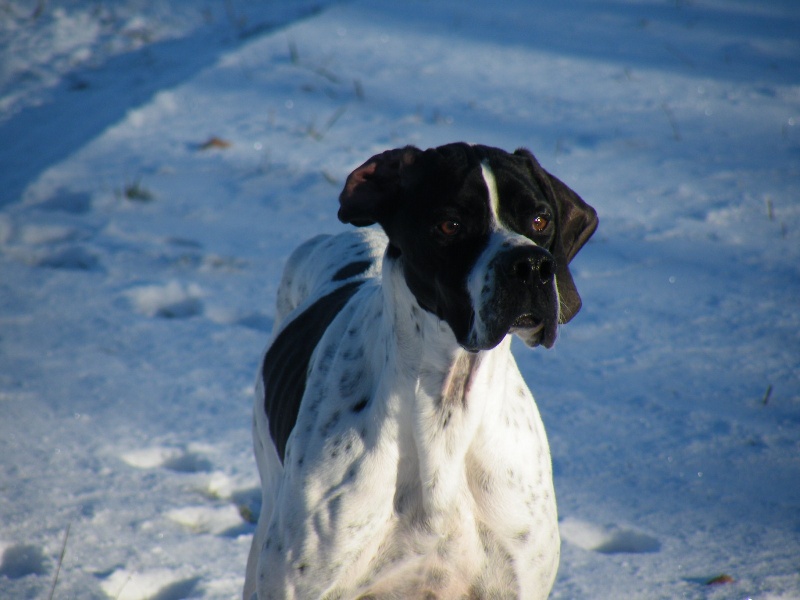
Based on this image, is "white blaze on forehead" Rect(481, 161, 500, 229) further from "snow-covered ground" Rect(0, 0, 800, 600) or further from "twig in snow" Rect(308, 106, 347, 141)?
"twig in snow" Rect(308, 106, 347, 141)

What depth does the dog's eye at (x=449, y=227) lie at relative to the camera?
8.13 feet

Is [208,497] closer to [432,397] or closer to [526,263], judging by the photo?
[432,397]

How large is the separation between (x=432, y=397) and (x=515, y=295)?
1.57 ft

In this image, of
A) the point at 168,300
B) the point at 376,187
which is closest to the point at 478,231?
the point at 376,187

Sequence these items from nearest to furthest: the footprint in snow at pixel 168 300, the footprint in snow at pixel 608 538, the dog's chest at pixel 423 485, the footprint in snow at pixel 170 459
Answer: the dog's chest at pixel 423 485 < the footprint in snow at pixel 608 538 < the footprint in snow at pixel 170 459 < the footprint in snow at pixel 168 300

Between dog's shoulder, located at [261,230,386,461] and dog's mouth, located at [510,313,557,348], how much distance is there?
0.89 m

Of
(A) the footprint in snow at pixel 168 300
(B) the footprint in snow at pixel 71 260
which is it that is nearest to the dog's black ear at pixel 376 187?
(A) the footprint in snow at pixel 168 300

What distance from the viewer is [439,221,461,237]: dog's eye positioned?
97.6 inches

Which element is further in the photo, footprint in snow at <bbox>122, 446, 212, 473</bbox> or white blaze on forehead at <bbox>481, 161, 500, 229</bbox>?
footprint in snow at <bbox>122, 446, 212, 473</bbox>

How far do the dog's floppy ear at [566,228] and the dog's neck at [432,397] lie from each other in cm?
24

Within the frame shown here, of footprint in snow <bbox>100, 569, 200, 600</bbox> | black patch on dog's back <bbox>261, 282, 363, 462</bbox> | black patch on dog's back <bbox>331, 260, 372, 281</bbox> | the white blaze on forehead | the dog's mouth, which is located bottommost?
footprint in snow <bbox>100, 569, 200, 600</bbox>

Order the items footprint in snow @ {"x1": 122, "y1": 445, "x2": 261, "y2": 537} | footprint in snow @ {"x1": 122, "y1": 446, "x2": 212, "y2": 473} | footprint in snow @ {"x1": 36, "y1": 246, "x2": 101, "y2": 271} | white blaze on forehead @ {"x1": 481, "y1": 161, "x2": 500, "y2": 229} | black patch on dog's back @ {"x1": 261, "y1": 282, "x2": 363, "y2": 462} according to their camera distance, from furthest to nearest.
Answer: footprint in snow @ {"x1": 36, "y1": 246, "x2": 101, "y2": 271}, footprint in snow @ {"x1": 122, "y1": 446, "x2": 212, "y2": 473}, footprint in snow @ {"x1": 122, "y1": 445, "x2": 261, "y2": 537}, black patch on dog's back @ {"x1": 261, "y1": 282, "x2": 363, "y2": 462}, white blaze on forehead @ {"x1": 481, "y1": 161, "x2": 500, "y2": 229}

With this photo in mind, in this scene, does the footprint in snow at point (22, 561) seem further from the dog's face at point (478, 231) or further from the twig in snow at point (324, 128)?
the twig in snow at point (324, 128)

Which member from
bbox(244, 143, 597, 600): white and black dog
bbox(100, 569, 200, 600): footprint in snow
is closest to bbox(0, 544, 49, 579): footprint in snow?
bbox(100, 569, 200, 600): footprint in snow
